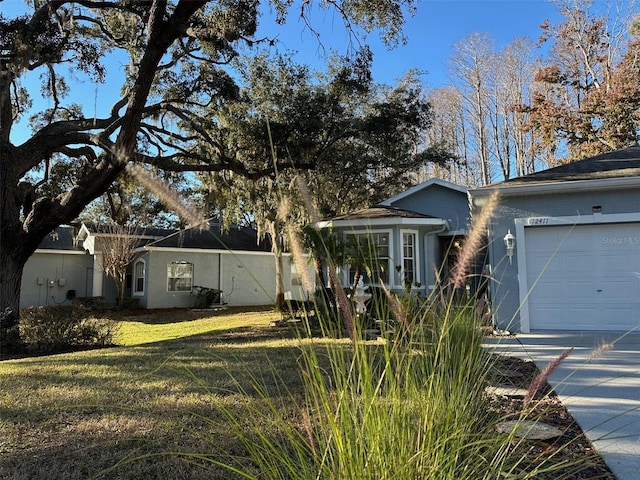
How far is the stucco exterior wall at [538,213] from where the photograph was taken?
9.16 meters

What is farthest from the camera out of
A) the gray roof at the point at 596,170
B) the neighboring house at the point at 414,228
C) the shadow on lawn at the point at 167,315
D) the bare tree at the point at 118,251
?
the bare tree at the point at 118,251

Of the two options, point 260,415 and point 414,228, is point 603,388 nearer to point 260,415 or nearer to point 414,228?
point 260,415

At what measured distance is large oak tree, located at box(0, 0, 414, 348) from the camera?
8.98 metres

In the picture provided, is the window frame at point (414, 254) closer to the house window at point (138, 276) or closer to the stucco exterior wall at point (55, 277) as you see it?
the house window at point (138, 276)

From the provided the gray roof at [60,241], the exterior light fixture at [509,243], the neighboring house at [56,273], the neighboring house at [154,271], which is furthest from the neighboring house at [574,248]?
the gray roof at [60,241]

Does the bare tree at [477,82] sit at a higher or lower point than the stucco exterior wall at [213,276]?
higher

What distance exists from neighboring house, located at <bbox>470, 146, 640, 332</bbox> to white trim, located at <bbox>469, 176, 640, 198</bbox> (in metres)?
0.02

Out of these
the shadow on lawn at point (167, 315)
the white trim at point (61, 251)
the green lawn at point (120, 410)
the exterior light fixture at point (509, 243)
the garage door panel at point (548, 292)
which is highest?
the white trim at point (61, 251)

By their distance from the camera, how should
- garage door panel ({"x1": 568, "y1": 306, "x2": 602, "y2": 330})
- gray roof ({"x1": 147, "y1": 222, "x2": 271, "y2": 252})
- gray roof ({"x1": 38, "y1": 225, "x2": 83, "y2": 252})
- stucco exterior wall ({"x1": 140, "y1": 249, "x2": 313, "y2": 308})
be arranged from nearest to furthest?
garage door panel ({"x1": 568, "y1": 306, "x2": 602, "y2": 330}), stucco exterior wall ({"x1": 140, "y1": 249, "x2": 313, "y2": 308}), gray roof ({"x1": 147, "y1": 222, "x2": 271, "y2": 252}), gray roof ({"x1": 38, "y1": 225, "x2": 83, "y2": 252})

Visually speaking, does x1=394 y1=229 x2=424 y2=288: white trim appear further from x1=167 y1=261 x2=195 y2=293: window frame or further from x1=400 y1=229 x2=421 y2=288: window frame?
x1=167 y1=261 x2=195 y2=293: window frame

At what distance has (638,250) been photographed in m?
9.05

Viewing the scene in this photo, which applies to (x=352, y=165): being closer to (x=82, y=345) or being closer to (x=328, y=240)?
(x=328, y=240)

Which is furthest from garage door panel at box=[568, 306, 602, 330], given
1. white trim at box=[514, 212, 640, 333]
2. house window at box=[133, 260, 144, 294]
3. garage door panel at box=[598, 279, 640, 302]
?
house window at box=[133, 260, 144, 294]

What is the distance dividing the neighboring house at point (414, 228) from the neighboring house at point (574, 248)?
271cm
